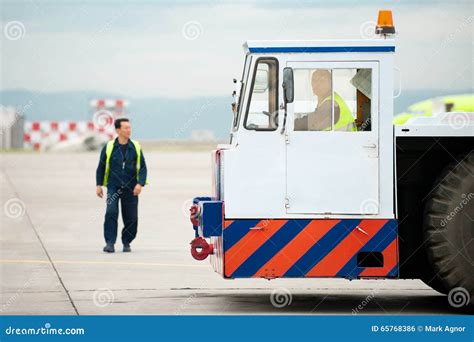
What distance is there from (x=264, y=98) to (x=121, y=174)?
223 inches

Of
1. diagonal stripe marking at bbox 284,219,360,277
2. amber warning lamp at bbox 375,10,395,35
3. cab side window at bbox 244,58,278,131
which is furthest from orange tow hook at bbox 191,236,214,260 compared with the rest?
amber warning lamp at bbox 375,10,395,35

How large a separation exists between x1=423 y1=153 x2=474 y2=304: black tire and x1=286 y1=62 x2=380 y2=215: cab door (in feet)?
1.81

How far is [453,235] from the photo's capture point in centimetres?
1100

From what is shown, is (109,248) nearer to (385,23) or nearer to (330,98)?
(330,98)

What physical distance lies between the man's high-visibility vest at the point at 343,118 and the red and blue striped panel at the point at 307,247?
32.7 inches

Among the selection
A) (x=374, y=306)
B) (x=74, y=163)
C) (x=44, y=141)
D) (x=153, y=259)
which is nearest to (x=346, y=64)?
(x=374, y=306)

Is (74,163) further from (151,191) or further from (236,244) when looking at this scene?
(236,244)

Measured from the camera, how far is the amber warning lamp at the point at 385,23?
1134 centimetres

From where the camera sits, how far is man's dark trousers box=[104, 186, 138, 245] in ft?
54.4

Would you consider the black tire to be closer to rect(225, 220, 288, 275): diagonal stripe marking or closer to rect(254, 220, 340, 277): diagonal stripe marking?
rect(254, 220, 340, 277): diagonal stripe marking

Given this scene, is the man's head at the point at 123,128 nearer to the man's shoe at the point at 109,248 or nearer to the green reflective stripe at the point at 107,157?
the green reflective stripe at the point at 107,157

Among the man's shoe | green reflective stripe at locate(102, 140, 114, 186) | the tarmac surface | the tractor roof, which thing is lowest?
the tarmac surface

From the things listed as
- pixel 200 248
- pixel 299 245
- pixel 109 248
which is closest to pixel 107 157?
pixel 109 248

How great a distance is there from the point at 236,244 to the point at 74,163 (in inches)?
A: 1488
